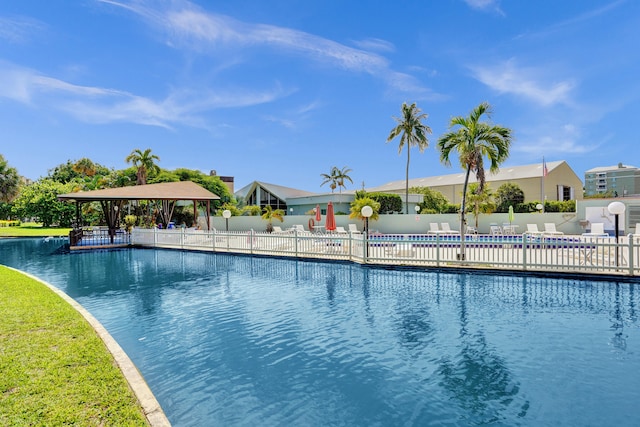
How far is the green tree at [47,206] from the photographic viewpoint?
4119 centimetres

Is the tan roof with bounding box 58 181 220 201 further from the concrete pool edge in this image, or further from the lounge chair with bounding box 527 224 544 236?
the lounge chair with bounding box 527 224 544 236

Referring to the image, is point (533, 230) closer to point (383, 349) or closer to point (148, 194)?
point (383, 349)

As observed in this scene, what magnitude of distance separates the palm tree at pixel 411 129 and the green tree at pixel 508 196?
9474 millimetres

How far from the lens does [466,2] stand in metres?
14.3

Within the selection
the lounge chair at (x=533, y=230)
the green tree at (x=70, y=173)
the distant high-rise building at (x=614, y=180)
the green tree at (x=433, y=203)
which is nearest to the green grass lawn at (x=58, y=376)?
the lounge chair at (x=533, y=230)

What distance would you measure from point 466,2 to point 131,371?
16625 mm

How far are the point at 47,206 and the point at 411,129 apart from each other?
41675 mm

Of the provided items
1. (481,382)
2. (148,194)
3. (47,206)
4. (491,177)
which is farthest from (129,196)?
(491,177)

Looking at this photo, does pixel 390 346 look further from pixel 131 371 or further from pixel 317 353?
pixel 131 371

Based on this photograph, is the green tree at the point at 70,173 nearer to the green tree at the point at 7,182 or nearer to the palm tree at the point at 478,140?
the green tree at the point at 7,182

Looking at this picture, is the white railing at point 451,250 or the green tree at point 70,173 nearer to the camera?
the white railing at point 451,250

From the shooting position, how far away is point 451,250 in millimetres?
12461

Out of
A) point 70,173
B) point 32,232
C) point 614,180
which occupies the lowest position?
point 32,232

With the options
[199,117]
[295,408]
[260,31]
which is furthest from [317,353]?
[199,117]
